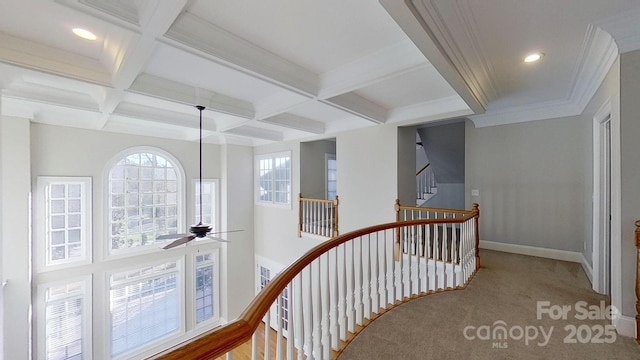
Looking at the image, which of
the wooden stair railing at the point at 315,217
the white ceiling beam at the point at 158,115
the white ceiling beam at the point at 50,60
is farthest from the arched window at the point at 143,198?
the white ceiling beam at the point at 50,60

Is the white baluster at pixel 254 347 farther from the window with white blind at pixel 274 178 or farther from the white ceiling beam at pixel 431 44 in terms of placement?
the window with white blind at pixel 274 178

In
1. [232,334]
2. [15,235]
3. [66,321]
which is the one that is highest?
[232,334]

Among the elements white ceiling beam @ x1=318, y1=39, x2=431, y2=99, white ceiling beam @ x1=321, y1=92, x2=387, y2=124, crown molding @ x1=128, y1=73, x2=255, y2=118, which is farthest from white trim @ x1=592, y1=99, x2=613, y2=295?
crown molding @ x1=128, y1=73, x2=255, y2=118

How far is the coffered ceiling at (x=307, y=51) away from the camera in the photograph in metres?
1.90

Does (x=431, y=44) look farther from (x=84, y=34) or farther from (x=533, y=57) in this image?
(x=84, y=34)

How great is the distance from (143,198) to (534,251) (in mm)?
7727

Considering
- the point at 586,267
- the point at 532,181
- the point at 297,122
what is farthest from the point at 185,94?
the point at 586,267

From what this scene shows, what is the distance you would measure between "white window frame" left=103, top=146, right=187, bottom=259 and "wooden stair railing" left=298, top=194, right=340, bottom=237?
9.22 ft

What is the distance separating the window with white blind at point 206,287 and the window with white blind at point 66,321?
2.03m

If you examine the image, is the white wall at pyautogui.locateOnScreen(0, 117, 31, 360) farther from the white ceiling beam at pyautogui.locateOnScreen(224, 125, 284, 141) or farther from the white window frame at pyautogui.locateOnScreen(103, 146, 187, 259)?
the white ceiling beam at pyautogui.locateOnScreen(224, 125, 284, 141)

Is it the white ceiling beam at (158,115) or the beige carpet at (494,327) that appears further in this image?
the white ceiling beam at (158,115)

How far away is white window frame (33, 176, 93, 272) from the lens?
14.8 feet

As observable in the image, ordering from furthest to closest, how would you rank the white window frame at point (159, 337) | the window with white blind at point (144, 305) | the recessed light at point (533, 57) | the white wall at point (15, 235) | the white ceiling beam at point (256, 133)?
the white ceiling beam at point (256, 133), the window with white blind at point (144, 305), the white window frame at point (159, 337), the white wall at point (15, 235), the recessed light at point (533, 57)

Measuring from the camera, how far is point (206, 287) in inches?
262
